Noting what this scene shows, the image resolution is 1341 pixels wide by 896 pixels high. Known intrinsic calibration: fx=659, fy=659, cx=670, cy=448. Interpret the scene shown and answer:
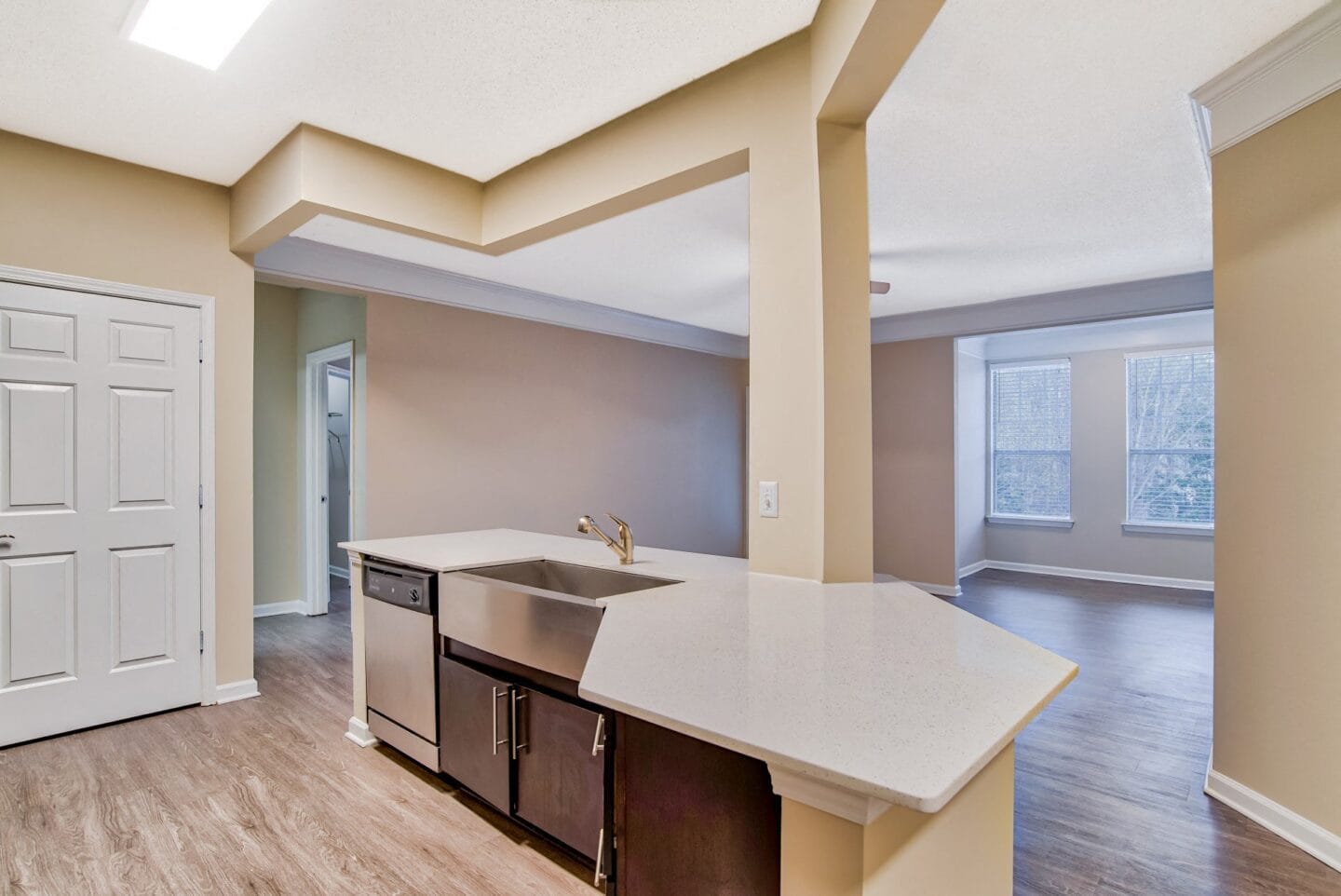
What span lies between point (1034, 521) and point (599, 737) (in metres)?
6.67

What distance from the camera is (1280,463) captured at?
7.13ft

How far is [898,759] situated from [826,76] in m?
1.69

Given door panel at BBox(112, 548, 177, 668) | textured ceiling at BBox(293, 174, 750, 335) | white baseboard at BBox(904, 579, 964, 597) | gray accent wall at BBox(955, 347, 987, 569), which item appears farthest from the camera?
gray accent wall at BBox(955, 347, 987, 569)

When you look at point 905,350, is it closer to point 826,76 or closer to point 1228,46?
point 1228,46

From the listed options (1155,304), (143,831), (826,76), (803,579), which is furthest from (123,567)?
(1155,304)

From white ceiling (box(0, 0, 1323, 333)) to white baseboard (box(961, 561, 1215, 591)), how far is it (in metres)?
4.00

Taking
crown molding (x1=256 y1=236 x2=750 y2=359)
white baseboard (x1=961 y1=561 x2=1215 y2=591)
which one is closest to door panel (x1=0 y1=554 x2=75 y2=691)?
crown molding (x1=256 y1=236 x2=750 y2=359)

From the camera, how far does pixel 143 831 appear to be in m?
2.15

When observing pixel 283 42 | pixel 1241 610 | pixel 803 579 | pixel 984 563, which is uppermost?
pixel 283 42

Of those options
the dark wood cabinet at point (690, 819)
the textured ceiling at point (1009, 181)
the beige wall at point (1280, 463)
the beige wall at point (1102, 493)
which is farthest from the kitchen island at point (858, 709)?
the beige wall at point (1102, 493)

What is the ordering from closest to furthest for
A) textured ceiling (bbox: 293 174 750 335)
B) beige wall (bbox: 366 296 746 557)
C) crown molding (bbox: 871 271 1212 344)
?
textured ceiling (bbox: 293 174 750 335), beige wall (bbox: 366 296 746 557), crown molding (bbox: 871 271 1212 344)

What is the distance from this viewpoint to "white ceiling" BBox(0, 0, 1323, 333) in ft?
6.36

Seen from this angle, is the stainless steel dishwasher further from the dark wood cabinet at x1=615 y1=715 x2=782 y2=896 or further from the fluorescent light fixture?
the fluorescent light fixture

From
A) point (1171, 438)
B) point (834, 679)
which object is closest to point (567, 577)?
point (834, 679)
